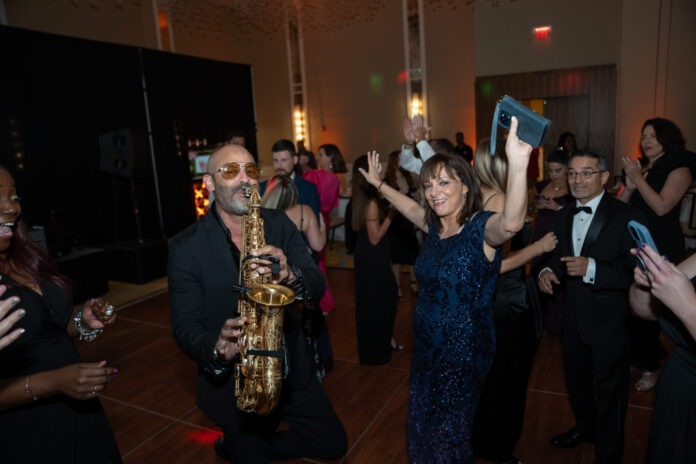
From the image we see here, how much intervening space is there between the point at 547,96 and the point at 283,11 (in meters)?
5.72

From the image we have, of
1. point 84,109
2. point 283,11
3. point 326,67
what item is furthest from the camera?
point 326,67

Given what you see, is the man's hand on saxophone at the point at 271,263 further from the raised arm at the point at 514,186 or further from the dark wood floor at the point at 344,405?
the dark wood floor at the point at 344,405

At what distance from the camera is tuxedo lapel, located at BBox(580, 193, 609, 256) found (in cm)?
265

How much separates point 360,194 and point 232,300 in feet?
6.67

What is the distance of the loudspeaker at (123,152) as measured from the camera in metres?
7.76

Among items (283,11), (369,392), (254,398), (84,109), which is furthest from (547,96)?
(254,398)

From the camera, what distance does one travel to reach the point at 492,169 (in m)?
2.65

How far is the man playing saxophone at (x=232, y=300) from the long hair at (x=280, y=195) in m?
1.03

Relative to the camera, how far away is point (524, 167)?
177cm

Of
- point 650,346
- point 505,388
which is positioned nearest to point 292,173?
point 505,388

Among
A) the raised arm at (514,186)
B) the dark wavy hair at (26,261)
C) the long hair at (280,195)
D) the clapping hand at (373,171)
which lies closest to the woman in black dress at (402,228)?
the long hair at (280,195)

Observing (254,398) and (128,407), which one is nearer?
(254,398)

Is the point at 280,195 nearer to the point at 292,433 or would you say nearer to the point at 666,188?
the point at 292,433

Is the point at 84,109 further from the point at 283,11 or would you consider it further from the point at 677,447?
the point at 677,447
